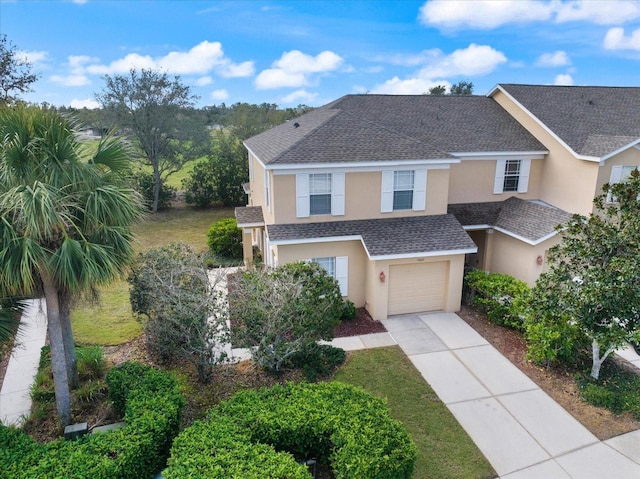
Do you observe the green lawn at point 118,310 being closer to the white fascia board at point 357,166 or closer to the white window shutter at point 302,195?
the white fascia board at point 357,166

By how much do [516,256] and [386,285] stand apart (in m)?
5.84

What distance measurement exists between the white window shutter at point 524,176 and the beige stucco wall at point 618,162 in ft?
9.21

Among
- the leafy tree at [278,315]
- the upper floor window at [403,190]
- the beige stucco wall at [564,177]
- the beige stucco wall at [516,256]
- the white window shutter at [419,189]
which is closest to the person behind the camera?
the leafy tree at [278,315]

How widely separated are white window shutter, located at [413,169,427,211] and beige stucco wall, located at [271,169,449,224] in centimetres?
14

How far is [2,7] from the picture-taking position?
13086 millimetres

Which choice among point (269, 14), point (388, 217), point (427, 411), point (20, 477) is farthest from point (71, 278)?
point (269, 14)

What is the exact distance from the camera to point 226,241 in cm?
2153

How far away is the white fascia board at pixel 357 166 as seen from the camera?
1376 cm

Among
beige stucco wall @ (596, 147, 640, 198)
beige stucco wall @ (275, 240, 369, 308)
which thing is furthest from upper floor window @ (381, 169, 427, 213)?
beige stucco wall @ (596, 147, 640, 198)

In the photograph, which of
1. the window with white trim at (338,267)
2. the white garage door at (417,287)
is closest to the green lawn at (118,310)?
the window with white trim at (338,267)

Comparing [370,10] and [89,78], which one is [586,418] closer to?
[370,10]

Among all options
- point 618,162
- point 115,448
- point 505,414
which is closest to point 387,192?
point 505,414

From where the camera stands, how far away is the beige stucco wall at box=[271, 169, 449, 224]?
1422 cm

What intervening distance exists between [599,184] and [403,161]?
26.7 feet
